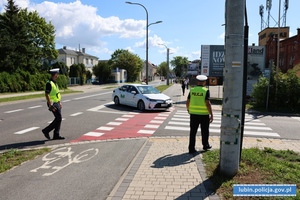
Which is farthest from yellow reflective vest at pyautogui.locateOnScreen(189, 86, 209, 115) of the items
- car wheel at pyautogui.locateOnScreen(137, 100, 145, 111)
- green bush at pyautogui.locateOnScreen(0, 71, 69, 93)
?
green bush at pyautogui.locateOnScreen(0, 71, 69, 93)

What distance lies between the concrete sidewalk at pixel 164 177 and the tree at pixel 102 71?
6663 cm

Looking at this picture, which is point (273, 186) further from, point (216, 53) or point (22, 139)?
point (216, 53)

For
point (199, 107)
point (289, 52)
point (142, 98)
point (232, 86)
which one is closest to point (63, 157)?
point (199, 107)

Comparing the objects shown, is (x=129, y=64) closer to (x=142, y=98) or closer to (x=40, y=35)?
(x=40, y=35)

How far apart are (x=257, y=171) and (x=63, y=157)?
4064mm

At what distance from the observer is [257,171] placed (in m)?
5.02

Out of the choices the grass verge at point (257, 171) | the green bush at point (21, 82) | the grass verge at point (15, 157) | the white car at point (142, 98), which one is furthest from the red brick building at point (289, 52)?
Result: the grass verge at point (15, 157)

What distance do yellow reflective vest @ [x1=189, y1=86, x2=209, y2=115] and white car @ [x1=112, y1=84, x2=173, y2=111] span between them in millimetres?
8982

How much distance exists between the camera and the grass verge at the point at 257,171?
4504 millimetres

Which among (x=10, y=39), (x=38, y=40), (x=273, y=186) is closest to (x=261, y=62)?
(x=273, y=186)

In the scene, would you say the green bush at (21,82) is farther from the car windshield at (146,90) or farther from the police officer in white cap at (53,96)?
the police officer in white cap at (53,96)

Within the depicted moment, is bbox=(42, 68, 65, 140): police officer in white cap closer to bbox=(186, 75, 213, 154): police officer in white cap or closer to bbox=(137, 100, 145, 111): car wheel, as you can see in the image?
bbox=(186, 75, 213, 154): police officer in white cap

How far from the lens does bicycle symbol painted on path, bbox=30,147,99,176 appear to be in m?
5.73

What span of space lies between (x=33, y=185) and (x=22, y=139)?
4.20 m
